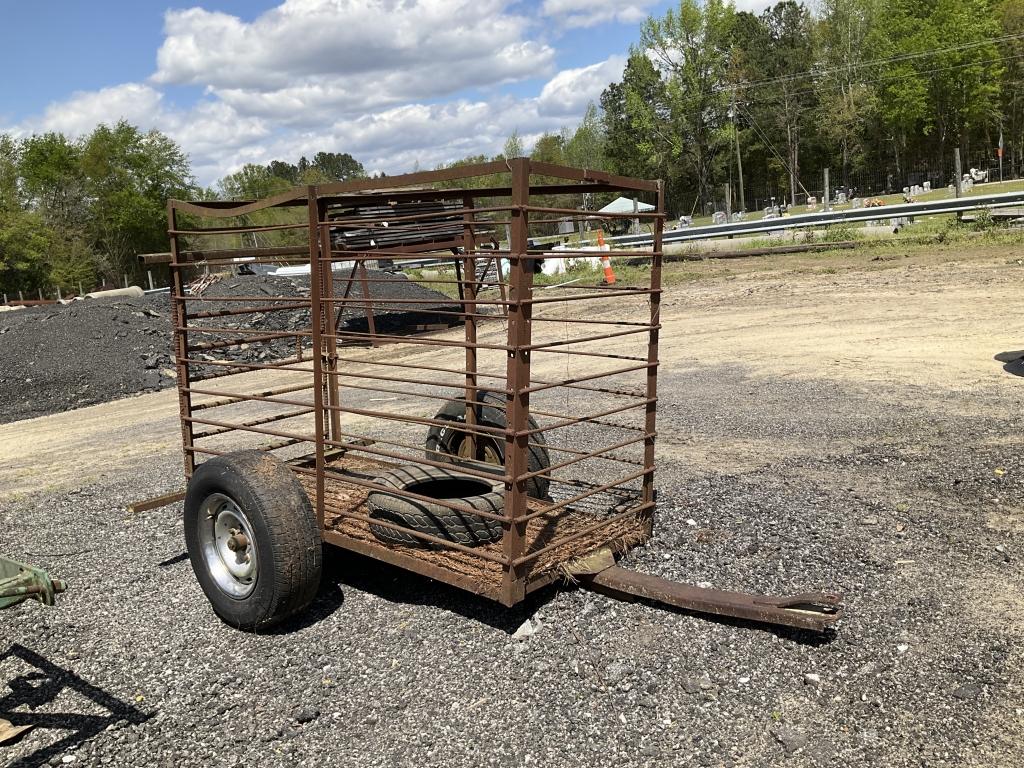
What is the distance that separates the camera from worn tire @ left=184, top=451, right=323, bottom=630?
13.8ft

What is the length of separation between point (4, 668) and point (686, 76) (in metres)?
57.6

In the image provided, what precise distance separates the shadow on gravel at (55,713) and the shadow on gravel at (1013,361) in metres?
9.60

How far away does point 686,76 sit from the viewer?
55.4 m

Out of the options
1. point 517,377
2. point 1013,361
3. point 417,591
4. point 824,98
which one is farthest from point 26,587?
point 824,98

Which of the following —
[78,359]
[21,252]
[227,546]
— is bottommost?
[78,359]

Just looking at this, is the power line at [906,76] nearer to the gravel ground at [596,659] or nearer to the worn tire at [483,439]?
the gravel ground at [596,659]

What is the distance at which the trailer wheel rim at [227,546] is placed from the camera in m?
4.48

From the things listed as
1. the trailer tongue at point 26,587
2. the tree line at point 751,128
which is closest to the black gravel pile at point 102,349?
the trailer tongue at point 26,587

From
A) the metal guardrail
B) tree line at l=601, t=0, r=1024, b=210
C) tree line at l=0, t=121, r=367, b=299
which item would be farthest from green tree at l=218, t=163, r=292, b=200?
the metal guardrail

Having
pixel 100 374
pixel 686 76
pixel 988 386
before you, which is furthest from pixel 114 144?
pixel 988 386

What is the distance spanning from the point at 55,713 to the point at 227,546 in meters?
1.15

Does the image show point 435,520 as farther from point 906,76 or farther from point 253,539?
point 906,76

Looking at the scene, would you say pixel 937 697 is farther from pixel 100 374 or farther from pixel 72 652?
pixel 100 374

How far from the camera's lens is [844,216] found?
82.9 ft
